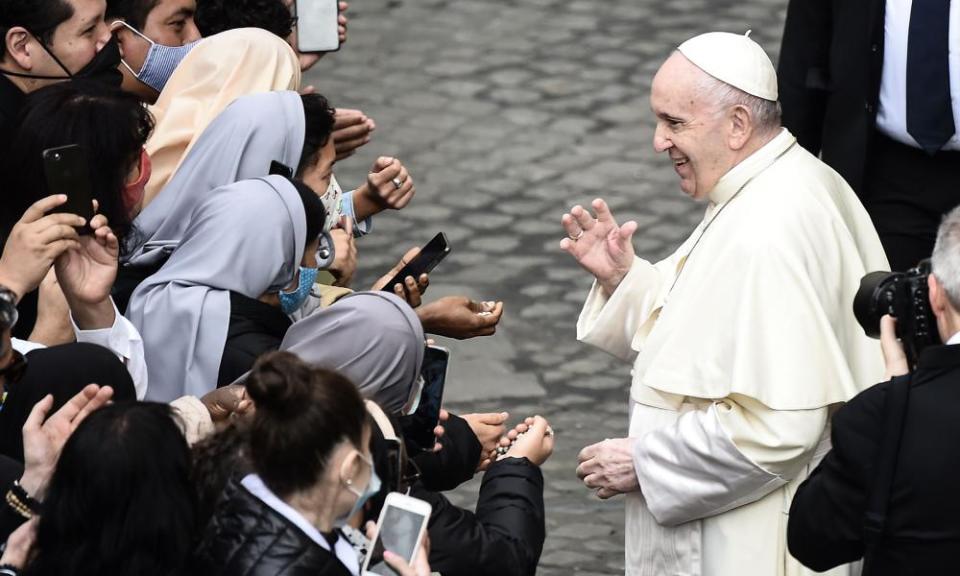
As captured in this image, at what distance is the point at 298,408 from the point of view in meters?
2.85

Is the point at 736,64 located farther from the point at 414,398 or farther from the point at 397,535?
the point at 397,535

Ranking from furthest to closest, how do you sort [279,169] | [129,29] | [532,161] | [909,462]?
[532,161] → [129,29] → [279,169] → [909,462]

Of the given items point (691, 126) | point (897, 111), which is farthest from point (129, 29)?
point (897, 111)

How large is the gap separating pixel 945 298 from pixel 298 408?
4.27 feet

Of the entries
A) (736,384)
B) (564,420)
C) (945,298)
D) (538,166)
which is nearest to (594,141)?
(538,166)

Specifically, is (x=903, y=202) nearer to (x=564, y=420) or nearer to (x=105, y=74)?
(x=564, y=420)

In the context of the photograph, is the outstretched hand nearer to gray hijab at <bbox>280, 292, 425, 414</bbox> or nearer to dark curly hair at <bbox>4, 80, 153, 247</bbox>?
gray hijab at <bbox>280, 292, 425, 414</bbox>

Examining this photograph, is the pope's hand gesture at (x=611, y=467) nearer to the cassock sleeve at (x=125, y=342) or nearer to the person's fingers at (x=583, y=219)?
the person's fingers at (x=583, y=219)

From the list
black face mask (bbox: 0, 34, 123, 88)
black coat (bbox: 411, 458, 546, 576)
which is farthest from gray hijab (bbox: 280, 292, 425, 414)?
black face mask (bbox: 0, 34, 123, 88)

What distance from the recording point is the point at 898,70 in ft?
16.5

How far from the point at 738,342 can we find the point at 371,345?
34.7 inches

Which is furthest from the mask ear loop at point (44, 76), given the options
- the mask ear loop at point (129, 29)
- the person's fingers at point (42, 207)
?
the person's fingers at point (42, 207)

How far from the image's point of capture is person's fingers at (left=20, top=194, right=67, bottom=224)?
3.73m

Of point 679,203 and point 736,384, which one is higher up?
point 736,384
